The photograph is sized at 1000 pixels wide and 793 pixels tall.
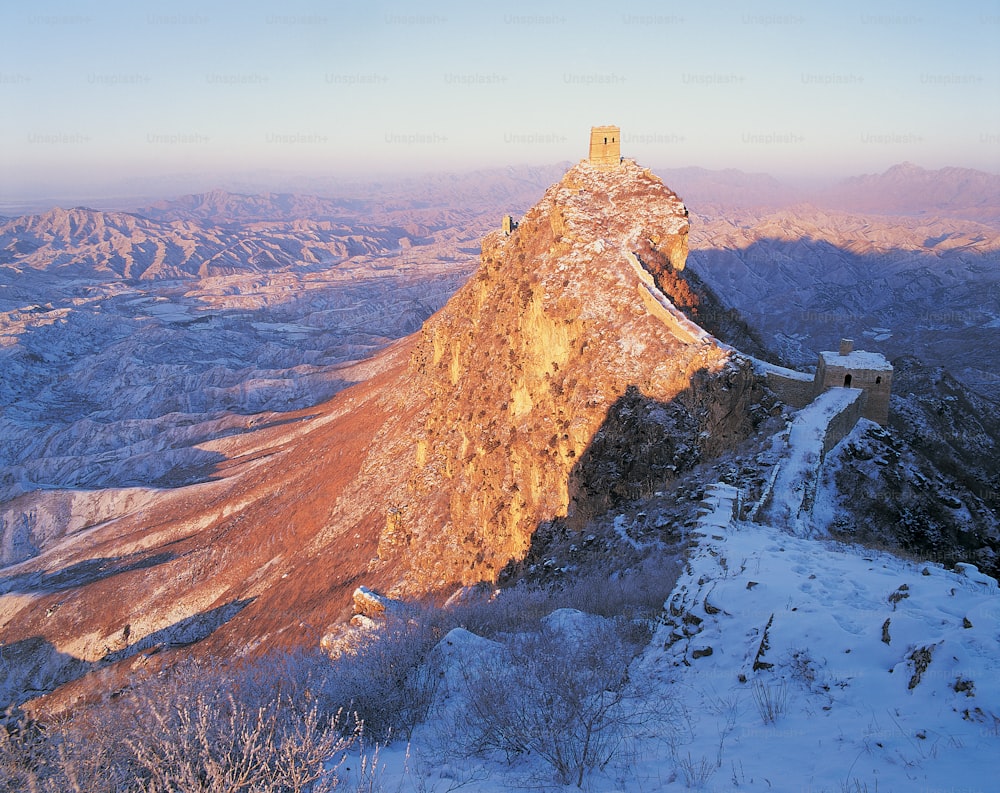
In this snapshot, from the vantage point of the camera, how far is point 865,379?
700 inches

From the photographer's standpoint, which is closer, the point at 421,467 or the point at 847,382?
the point at 847,382

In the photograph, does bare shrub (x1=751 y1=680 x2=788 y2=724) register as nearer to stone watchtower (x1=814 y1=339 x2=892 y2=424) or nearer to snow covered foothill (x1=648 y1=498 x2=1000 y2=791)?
snow covered foothill (x1=648 y1=498 x2=1000 y2=791)

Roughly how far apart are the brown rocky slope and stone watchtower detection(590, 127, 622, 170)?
0.69 m

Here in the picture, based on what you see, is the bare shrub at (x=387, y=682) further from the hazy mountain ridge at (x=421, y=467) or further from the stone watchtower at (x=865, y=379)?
the stone watchtower at (x=865, y=379)

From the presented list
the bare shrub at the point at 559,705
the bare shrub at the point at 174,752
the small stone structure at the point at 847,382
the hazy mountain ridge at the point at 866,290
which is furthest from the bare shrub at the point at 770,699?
the hazy mountain ridge at the point at 866,290

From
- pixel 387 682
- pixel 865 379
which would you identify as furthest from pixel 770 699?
pixel 865 379

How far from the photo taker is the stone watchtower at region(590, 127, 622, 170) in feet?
108

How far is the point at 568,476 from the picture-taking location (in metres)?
21.7

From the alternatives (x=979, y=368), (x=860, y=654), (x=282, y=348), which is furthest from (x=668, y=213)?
(x=282, y=348)

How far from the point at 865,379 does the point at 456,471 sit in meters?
19.7

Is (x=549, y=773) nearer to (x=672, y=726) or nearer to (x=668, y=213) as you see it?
(x=672, y=726)

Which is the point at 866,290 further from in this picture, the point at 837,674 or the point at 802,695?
the point at 802,695

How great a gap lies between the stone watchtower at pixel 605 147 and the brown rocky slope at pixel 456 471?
69cm

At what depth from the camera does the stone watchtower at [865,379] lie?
17.7 meters
